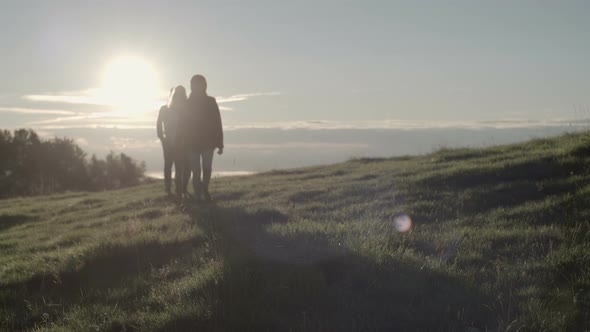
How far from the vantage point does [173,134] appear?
480 inches

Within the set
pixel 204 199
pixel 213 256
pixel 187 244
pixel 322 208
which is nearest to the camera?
pixel 213 256

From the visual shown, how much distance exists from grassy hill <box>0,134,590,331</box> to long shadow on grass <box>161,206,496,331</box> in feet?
0.04

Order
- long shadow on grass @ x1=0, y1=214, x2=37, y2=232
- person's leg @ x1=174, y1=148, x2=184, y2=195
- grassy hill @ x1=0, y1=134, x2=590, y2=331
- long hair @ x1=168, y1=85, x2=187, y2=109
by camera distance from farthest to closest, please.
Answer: long shadow on grass @ x1=0, y1=214, x2=37, y2=232 < person's leg @ x1=174, y1=148, x2=184, y2=195 < long hair @ x1=168, y1=85, x2=187, y2=109 < grassy hill @ x1=0, y1=134, x2=590, y2=331

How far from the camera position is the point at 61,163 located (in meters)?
53.0

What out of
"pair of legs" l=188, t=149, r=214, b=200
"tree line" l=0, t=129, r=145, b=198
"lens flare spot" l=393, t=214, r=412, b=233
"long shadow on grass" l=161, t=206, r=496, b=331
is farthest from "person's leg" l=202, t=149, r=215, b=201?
"tree line" l=0, t=129, r=145, b=198

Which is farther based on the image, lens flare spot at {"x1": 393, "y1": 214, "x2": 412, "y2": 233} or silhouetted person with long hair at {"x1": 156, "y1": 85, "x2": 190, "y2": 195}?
silhouetted person with long hair at {"x1": 156, "y1": 85, "x2": 190, "y2": 195}

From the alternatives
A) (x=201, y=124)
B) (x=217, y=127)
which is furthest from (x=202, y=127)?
(x=217, y=127)

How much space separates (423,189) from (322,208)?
197 centimetres

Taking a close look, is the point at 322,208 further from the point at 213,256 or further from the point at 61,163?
the point at 61,163

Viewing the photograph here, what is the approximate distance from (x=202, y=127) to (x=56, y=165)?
157ft

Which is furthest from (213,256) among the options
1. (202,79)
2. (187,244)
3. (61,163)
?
(61,163)

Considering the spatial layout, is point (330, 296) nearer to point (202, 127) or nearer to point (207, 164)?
point (202, 127)

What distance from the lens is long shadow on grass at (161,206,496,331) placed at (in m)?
4.09

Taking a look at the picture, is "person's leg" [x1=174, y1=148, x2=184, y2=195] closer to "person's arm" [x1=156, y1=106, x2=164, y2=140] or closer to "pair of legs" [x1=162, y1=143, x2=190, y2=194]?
"pair of legs" [x1=162, y1=143, x2=190, y2=194]
